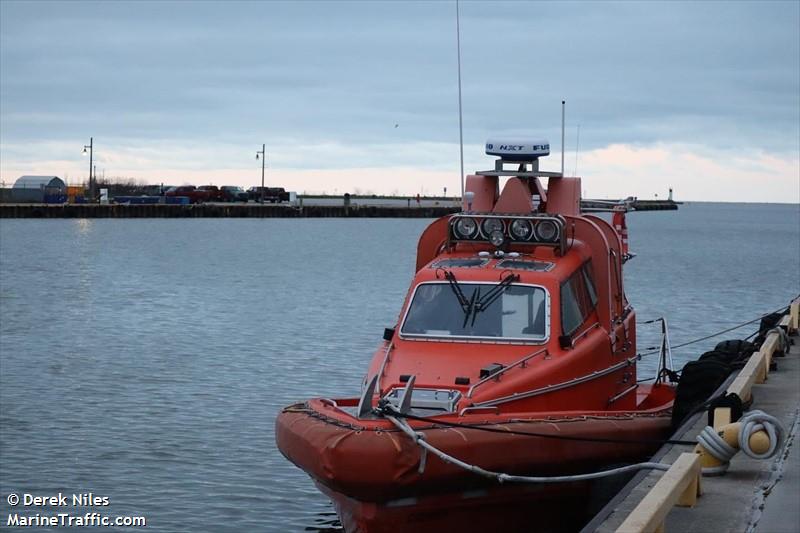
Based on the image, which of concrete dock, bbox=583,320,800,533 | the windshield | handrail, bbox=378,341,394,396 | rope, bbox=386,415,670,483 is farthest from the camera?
the windshield

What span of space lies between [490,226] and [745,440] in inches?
206

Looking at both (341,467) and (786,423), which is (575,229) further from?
(341,467)

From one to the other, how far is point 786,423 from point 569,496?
241cm

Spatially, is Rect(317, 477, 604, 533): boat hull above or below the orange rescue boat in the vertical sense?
below

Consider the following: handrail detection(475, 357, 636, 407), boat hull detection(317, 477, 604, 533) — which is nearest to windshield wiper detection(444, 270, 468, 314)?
handrail detection(475, 357, 636, 407)

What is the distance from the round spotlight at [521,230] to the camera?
1418cm

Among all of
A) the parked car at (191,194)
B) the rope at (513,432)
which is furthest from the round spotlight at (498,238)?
the parked car at (191,194)

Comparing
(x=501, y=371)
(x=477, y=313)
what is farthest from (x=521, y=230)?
(x=501, y=371)

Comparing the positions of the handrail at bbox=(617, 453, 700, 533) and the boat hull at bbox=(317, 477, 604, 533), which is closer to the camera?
the handrail at bbox=(617, 453, 700, 533)

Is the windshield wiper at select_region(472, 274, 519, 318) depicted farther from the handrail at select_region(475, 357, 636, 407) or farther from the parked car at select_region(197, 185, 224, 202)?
the parked car at select_region(197, 185, 224, 202)

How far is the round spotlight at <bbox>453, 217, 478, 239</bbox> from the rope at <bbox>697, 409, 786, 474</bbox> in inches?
191

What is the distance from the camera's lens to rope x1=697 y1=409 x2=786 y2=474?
9734 millimetres

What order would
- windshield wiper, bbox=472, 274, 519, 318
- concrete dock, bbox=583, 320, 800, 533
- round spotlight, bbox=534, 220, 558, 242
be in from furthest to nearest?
1. round spotlight, bbox=534, 220, 558, 242
2. windshield wiper, bbox=472, 274, 519, 318
3. concrete dock, bbox=583, 320, 800, 533

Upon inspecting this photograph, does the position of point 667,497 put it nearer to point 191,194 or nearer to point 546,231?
point 546,231
